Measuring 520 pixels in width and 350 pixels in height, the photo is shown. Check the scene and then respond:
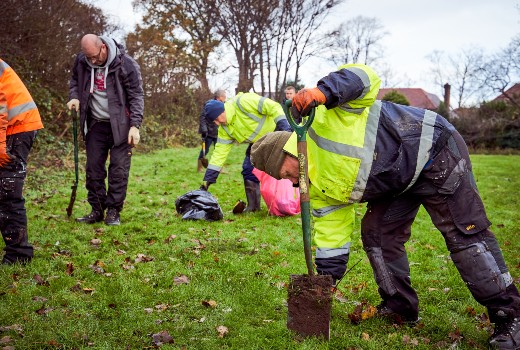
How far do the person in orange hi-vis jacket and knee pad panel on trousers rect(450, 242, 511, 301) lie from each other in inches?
136

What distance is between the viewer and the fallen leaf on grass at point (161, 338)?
9.83ft

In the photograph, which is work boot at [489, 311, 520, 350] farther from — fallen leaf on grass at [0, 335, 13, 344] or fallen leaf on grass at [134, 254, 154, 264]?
fallen leaf on grass at [134, 254, 154, 264]

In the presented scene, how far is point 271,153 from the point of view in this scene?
121 inches

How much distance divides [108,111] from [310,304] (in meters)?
3.75

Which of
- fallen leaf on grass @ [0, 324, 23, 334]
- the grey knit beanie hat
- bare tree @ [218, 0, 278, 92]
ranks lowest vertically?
fallen leaf on grass @ [0, 324, 23, 334]

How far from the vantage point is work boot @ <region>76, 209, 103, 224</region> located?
5980 mm

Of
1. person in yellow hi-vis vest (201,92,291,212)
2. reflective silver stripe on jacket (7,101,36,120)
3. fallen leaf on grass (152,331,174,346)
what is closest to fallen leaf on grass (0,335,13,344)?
fallen leaf on grass (152,331,174,346)

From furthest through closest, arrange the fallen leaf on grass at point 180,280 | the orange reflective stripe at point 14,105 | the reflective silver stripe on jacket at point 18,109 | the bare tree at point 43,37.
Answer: the bare tree at point 43,37 → the fallen leaf on grass at point 180,280 → the reflective silver stripe on jacket at point 18,109 → the orange reflective stripe at point 14,105

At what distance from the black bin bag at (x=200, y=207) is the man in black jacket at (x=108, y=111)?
1.00 metres

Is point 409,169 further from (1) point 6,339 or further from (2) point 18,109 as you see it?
(2) point 18,109

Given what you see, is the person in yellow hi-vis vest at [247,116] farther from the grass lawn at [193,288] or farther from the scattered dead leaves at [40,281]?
the scattered dead leaves at [40,281]

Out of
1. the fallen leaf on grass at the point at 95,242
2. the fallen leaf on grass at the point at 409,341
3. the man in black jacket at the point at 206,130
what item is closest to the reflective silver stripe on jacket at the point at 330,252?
the fallen leaf on grass at the point at 409,341

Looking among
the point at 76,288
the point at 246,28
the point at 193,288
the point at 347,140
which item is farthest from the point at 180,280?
the point at 246,28

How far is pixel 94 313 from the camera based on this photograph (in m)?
3.37
